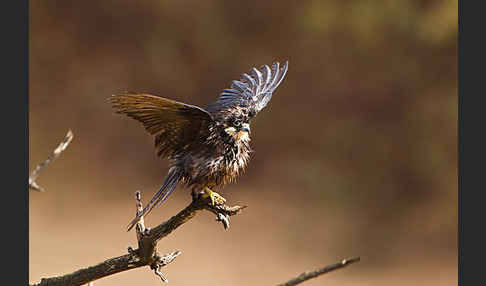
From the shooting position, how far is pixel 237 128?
1.23 m

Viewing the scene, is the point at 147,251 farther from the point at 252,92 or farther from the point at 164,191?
the point at 252,92

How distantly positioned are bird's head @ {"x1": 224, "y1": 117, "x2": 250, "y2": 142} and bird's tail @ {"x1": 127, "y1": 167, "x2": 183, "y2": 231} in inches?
5.7

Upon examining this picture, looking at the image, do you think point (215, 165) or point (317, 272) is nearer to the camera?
point (317, 272)

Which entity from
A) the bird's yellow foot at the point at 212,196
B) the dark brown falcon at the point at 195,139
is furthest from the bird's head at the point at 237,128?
the bird's yellow foot at the point at 212,196

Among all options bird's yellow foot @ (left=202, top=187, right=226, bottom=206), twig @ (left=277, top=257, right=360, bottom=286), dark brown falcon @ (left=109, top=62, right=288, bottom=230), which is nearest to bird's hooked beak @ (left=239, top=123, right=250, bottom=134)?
dark brown falcon @ (left=109, top=62, right=288, bottom=230)

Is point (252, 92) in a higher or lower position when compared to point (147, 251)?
higher

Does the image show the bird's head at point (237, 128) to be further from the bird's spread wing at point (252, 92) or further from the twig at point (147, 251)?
the twig at point (147, 251)


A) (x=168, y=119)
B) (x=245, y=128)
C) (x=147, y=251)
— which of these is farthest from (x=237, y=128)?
(x=147, y=251)

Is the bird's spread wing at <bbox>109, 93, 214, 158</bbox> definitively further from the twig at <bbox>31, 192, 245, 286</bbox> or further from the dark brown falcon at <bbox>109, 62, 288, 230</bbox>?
the twig at <bbox>31, 192, 245, 286</bbox>

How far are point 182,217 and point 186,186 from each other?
7cm

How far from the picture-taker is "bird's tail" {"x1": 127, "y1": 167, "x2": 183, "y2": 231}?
3.80ft

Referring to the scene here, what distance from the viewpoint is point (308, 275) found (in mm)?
944

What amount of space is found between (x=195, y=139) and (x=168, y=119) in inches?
3.1

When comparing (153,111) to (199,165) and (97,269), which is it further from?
(97,269)
